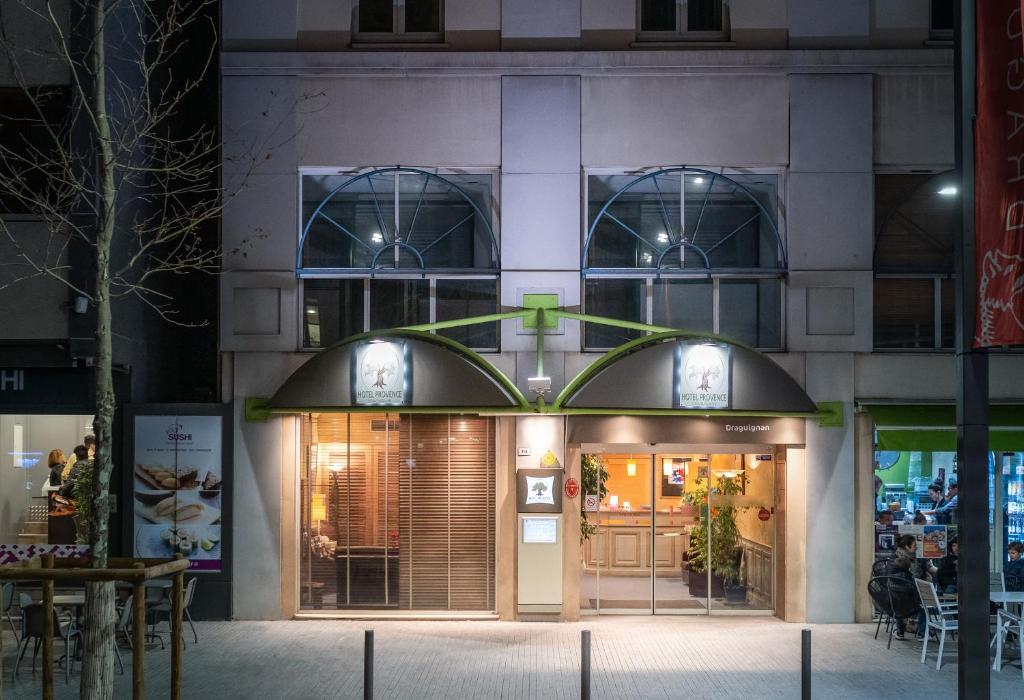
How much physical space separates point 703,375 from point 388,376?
4.61 meters

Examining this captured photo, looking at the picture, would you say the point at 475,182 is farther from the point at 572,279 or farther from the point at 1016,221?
the point at 1016,221

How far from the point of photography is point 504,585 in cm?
1457

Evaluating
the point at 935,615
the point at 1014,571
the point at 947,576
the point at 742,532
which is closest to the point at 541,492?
the point at 742,532

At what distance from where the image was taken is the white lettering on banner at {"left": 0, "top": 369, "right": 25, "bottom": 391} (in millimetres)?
13984

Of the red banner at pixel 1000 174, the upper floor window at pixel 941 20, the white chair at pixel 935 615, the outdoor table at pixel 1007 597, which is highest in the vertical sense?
the upper floor window at pixel 941 20

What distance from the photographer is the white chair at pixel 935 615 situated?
1188 cm

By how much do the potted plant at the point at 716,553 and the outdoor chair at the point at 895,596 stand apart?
2.38 m

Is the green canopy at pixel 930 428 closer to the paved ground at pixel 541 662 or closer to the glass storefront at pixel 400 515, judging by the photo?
the paved ground at pixel 541 662

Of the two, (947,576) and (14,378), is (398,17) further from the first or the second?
(947,576)

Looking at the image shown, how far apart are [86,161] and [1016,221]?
12.2 meters

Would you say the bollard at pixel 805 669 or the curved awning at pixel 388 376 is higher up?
the curved awning at pixel 388 376

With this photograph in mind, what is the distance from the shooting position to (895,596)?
510 inches

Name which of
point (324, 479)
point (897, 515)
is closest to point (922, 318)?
point (897, 515)

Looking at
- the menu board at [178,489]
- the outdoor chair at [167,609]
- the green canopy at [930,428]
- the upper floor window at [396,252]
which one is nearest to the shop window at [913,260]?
the green canopy at [930,428]
